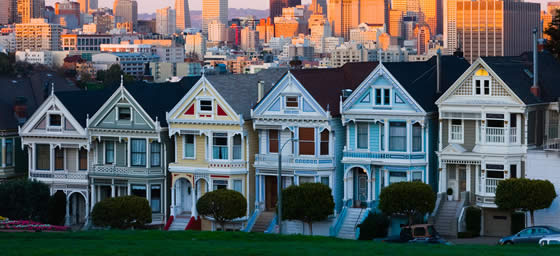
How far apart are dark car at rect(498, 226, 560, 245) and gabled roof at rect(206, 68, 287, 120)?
1465cm

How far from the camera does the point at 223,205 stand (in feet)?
182

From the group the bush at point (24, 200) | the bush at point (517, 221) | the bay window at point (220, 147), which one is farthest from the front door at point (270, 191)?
the bush at point (517, 221)

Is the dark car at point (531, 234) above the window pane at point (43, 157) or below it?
below

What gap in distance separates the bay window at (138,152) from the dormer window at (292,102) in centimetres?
732

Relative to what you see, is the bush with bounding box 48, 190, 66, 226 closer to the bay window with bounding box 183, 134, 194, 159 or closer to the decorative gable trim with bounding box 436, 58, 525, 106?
the bay window with bounding box 183, 134, 194, 159

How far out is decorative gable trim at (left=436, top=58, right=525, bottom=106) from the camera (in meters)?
52.2

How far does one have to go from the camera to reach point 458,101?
53156 millimetres

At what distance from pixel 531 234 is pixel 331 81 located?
13768mm

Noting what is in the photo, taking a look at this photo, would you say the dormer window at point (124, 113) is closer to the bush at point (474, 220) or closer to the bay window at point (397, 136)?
the bay window at point (397, 136)

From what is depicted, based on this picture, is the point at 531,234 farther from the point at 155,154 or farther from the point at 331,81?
the point at 155,154

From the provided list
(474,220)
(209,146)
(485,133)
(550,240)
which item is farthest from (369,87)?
(550,240)

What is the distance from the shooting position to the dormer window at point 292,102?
Result: 5641 cm

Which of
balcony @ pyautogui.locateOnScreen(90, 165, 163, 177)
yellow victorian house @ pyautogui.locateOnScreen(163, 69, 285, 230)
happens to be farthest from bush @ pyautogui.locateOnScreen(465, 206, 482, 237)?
balcony @ pyautogui.locateOnScreen(90, 165, 163, 177)

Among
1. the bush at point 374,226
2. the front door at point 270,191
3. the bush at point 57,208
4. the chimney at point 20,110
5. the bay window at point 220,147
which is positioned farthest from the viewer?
the chimney at point 20,110
